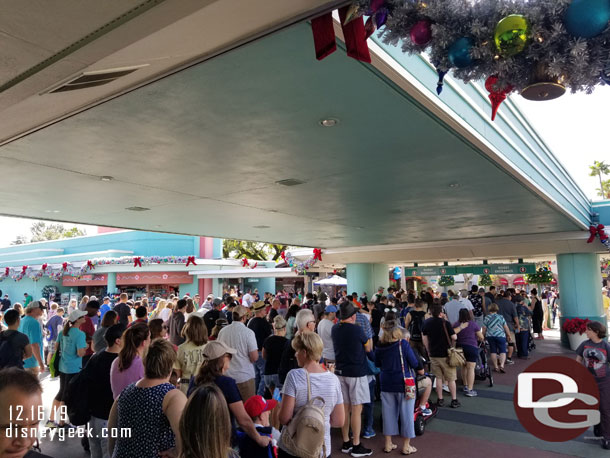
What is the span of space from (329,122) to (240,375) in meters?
3.29

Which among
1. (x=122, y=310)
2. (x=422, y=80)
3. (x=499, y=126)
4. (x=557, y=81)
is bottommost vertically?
(x=122, y=310)

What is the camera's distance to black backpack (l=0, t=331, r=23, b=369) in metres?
5.54

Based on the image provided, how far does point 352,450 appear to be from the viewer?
5477mm

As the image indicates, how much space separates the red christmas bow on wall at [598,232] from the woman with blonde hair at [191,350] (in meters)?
13.5

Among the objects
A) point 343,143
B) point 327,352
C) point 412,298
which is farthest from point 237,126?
point 412,298

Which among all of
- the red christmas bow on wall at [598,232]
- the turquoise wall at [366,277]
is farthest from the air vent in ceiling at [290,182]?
the turquoise wall at [366,277]

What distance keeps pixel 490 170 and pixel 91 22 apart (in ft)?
18.6

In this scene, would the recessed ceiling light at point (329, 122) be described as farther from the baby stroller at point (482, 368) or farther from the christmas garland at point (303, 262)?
the christmas garland at point (303, 262)

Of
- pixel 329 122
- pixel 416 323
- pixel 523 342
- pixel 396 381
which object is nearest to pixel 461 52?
pixel 329 122

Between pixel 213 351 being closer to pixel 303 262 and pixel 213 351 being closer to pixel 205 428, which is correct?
pixel 205 428

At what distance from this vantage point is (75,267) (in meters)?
27.3

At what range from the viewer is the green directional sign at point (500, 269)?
56.0ft

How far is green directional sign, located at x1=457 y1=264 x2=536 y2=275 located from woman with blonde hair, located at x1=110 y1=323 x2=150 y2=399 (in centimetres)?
1654

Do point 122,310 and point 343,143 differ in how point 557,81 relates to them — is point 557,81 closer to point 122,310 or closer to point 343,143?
point 343,143
